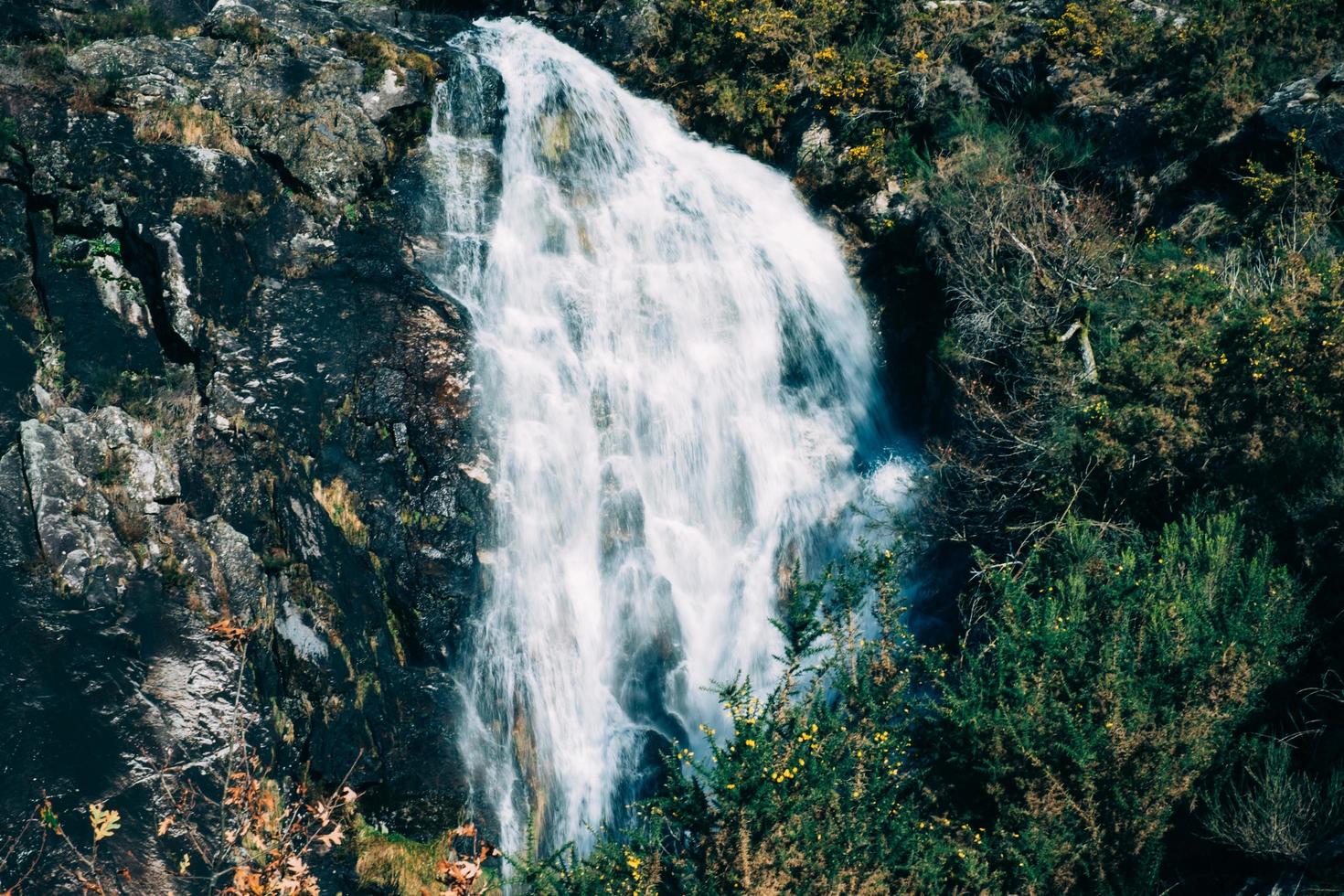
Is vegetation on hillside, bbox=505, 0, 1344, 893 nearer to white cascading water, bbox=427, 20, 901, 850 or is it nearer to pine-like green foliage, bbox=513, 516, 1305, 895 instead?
pine-like green foliage, bbox=513, 516, 1305, 895

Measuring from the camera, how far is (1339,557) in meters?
10.5

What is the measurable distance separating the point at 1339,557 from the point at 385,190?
45.9ft

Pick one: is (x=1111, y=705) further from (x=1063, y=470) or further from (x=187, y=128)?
(x=187, y=128)

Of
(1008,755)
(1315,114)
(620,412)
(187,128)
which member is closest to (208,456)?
(187,128)

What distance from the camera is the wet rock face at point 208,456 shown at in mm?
10945

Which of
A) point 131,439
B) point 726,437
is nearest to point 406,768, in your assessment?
point 131,439

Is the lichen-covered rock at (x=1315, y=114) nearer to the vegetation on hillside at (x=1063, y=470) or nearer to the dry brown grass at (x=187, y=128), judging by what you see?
the vegetation on hillside at (x=1063, y=470)

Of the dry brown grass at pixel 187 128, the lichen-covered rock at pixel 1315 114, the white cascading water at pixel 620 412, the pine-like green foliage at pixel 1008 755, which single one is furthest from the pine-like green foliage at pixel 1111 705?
the dry brown grass at pixel 187 128

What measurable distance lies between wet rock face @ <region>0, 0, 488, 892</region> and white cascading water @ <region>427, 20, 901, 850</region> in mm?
863

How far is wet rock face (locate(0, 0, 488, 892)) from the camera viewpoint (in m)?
10.9

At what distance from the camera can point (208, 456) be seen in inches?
502

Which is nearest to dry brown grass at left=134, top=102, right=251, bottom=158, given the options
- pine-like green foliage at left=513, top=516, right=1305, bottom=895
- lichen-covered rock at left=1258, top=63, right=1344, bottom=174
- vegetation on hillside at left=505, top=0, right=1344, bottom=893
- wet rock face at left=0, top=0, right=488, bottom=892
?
wet rock face at left=0, top=0, right=488, bottom=892

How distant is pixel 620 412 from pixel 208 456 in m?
5.72

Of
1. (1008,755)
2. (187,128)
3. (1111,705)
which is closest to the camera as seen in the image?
(1111,705)
